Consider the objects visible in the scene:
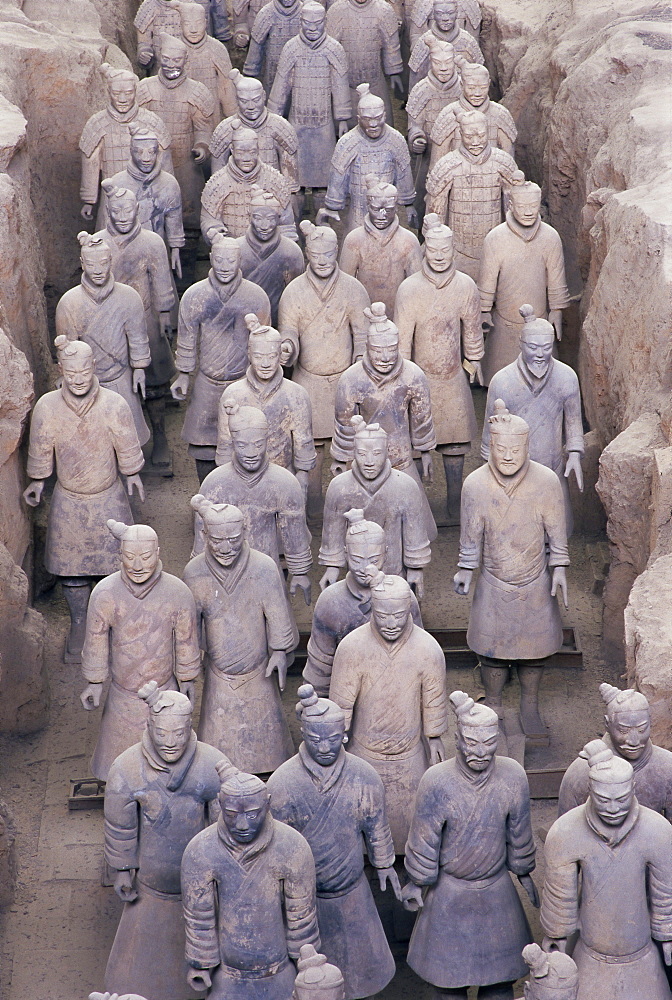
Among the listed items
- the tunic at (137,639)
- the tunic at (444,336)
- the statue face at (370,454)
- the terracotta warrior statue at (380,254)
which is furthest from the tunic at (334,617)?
the terracotta warrior statue at (380,254)

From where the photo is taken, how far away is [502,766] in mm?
5664

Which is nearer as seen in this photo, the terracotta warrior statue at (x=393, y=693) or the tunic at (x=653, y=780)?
the tunic at (x=653, y=780)

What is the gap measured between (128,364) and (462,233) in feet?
6.74

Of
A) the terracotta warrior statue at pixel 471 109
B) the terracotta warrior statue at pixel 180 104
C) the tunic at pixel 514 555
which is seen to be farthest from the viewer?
the terracotta warrior statue at pixel 180 104

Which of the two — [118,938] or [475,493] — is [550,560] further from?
[118,938]

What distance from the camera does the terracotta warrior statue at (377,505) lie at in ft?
22.6

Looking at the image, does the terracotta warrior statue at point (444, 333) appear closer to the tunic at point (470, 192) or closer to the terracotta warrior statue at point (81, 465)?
the tunic at point (470, 192)

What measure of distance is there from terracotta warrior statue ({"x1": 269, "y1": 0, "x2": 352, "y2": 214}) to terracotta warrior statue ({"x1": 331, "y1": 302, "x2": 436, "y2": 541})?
299 cm

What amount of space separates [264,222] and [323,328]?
69 cm

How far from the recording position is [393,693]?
6.13 metres

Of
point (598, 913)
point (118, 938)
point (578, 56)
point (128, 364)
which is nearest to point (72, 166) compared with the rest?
point (128, 364)

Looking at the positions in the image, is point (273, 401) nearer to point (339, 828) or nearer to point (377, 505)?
point (377, 505)

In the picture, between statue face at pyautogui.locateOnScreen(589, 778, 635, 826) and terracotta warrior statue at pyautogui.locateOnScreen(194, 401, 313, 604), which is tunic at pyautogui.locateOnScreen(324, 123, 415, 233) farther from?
statue face at pyautogui.locateOnScreen(589, 778, 635, 826)

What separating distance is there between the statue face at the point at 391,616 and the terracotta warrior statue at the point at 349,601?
22cm
